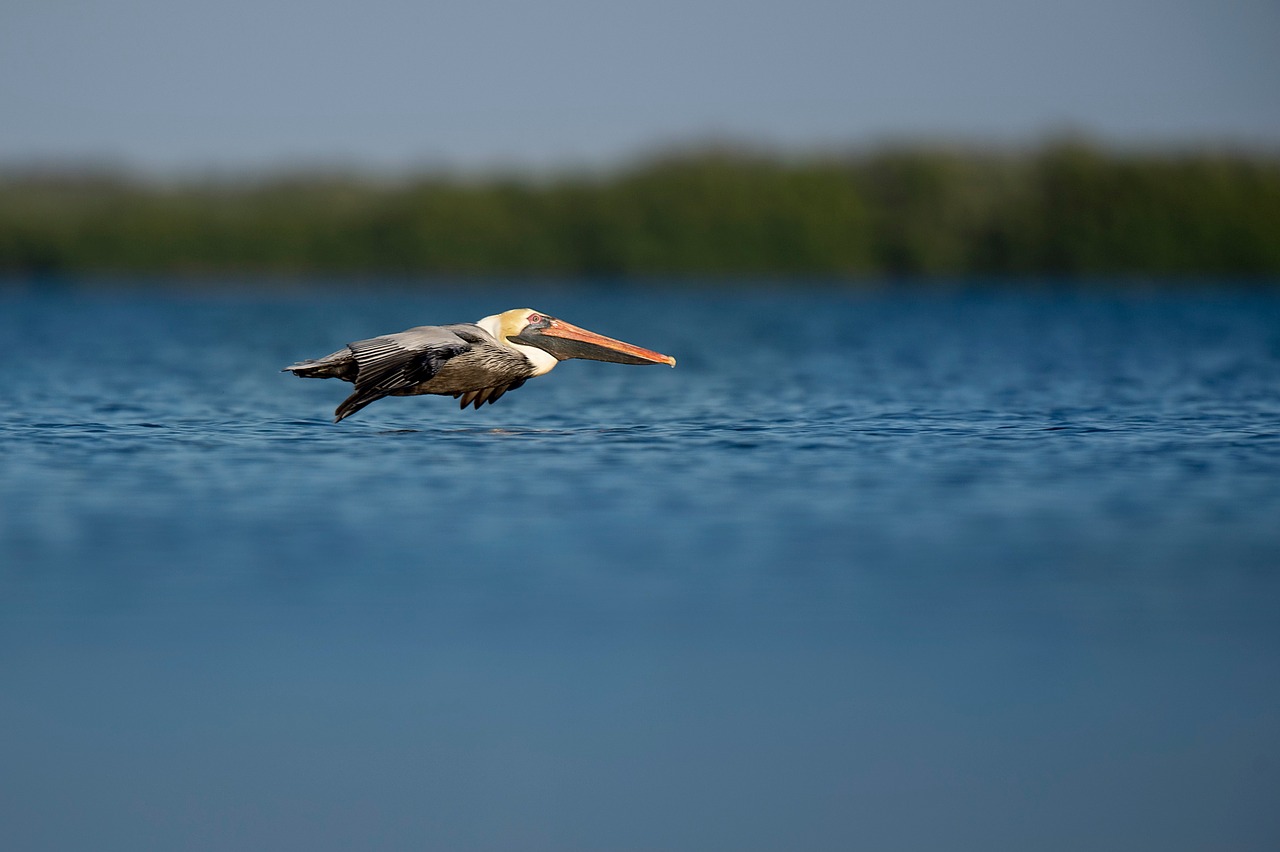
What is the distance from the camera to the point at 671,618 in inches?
261

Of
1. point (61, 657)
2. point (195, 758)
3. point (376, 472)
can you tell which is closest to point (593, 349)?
point (376, 472)

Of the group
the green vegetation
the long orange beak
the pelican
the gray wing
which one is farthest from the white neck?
the green vegetation

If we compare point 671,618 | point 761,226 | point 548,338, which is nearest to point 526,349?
point 548,338

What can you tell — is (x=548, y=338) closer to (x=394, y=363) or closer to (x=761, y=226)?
(x=394, y=363)

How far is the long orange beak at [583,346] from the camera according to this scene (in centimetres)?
1353

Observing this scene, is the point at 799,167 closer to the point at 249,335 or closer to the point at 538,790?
the point at 249,335

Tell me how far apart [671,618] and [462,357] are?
6.20 metres

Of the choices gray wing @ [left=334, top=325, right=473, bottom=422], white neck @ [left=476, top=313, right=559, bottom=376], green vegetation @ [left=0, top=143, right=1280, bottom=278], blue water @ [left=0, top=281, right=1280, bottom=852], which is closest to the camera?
blue water @ [left=0, top=281, right=1280, bottom=852]

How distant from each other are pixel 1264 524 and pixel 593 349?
6.34 meters

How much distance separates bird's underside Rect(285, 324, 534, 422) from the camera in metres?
11.9

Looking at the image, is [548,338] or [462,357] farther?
[548,338]

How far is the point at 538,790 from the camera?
4.84 meters

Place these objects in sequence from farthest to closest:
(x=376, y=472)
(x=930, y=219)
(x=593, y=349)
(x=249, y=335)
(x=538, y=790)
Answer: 1. (x=930, y=219)
2. (x=249, y=335)
3. (x=593, y=349)
4. (x=376, y=472)
5. (x=538, y=790)

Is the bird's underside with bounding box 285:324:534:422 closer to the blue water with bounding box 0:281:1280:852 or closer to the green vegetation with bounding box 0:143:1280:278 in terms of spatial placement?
the blue water with bounding box 0:281:1280:852
